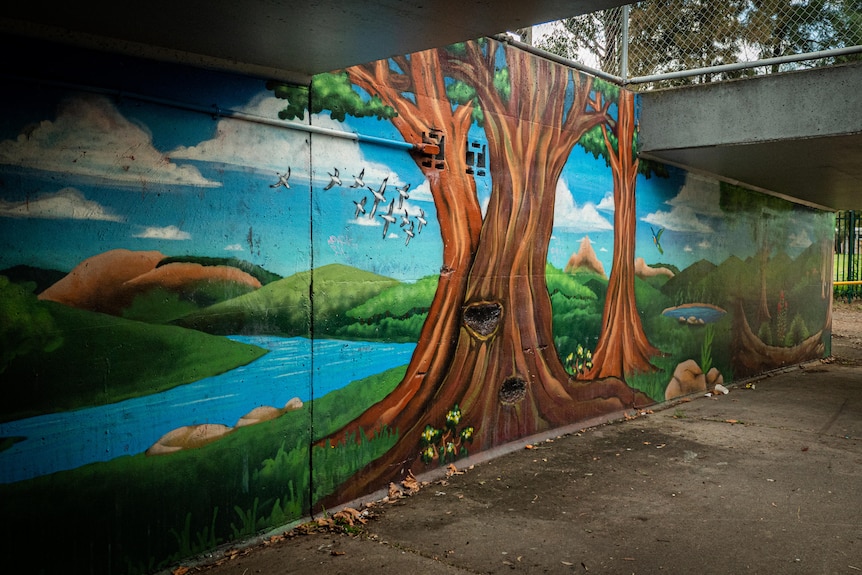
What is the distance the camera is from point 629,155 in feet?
25.7

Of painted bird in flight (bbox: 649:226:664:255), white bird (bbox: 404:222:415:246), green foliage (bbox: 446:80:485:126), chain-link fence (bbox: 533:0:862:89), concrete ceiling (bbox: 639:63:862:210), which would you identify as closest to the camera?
white bird (bbox: 404:222:415:246)

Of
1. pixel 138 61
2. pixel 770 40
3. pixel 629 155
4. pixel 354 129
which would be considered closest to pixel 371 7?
pixel 138 61

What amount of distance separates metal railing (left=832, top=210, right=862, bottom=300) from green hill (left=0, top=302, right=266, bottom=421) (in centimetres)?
1783

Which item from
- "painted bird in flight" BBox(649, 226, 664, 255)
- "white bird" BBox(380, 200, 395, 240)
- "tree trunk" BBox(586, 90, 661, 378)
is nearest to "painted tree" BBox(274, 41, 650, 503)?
"white bird" BBox(380, 200, 395, 240)

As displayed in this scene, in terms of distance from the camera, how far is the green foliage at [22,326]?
3.13 m

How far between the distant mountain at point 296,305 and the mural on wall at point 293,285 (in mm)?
16

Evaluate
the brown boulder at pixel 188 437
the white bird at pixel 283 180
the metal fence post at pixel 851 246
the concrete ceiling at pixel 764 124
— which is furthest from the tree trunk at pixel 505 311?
the metal fence post at pixel 851 246

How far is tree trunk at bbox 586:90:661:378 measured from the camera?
7531mm

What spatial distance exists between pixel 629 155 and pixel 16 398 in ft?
21.8

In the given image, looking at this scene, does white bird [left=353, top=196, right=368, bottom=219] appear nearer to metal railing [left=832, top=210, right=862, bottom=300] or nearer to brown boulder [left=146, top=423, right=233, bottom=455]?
brown boulder [left=146, top=423, right=233, bottom=455]

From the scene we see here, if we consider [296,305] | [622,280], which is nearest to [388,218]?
[296,305]

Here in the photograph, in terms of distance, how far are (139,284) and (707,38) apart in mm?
6935

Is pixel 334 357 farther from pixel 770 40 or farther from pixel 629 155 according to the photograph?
pixel 770 40

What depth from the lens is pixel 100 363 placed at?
3449 mm
